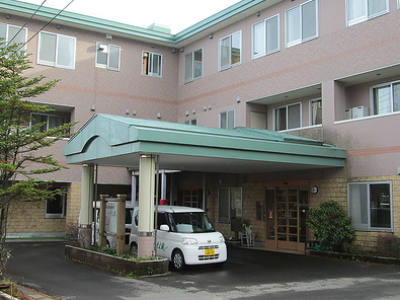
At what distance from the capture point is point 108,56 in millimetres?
22531

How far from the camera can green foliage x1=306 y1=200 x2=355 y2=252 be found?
14.4m

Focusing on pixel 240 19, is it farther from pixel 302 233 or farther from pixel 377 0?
pixel 302 233

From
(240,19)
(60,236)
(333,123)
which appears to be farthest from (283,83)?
(60,236)

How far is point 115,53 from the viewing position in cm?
2277

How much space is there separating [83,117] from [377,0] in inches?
552

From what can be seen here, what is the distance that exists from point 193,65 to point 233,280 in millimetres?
14464

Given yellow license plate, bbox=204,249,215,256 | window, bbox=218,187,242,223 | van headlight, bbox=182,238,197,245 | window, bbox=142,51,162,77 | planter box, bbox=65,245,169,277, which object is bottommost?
planter box, bbox=65,245,169,277

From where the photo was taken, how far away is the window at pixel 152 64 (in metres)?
23.6

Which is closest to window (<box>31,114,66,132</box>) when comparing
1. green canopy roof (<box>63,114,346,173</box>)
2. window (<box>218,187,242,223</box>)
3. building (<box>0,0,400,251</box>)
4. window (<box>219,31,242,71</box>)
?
building (<box>0,0,400,251</box>)

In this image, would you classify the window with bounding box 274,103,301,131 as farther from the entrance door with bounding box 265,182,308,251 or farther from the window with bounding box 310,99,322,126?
the entrance door with bounding box 265,182,308,251

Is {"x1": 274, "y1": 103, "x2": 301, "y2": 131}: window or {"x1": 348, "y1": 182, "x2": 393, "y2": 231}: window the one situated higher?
{"x1": 274, "y1": 103, "x2": 301, "y2": 131}: window

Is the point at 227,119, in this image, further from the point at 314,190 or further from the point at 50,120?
the point at 50,120

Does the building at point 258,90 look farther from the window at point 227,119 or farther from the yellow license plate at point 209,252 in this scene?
the yellow license plate at point 209,252

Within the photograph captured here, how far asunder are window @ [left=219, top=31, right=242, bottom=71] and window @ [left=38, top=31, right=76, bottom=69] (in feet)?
23.9
